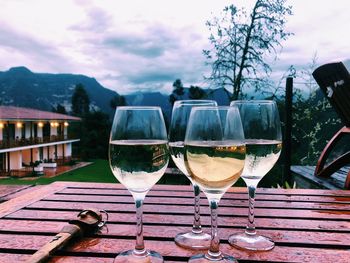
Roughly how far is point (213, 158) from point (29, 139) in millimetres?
28163

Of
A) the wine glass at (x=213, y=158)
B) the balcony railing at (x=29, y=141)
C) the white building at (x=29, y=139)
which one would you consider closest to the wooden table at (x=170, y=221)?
the wine glass at (x=213, y=158)

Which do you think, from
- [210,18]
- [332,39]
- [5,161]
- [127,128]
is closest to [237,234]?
[127,128]

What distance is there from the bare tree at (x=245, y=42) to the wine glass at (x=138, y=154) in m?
7.93

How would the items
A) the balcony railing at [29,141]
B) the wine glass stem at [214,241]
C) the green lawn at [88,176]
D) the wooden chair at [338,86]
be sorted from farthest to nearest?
the balcony railing at [29,141]
the green lawn at [88,176]
the wooden chair at [338,86]
the wine glass stem at [214,241]

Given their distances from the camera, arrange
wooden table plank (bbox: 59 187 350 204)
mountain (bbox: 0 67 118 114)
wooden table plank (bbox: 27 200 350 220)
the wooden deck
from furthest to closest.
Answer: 1. mountain (bbox: 0 67 118 114)
2. the wooden deck
3. wooden table plank (bbox: 59 187 350 204)
4. wooden table plank (bbox: 27 200 350 220)

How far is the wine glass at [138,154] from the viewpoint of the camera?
669mm

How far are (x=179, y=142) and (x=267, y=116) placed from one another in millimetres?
231

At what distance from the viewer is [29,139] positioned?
26.2 meters

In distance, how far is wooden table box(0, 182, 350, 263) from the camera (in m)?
0.71

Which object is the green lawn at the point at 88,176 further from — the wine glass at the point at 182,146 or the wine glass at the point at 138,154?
the wine glass at the point at 138,154

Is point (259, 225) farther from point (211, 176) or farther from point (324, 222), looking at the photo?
point (211, 176)

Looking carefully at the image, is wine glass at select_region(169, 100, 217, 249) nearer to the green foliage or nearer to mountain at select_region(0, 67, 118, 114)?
the green foliage

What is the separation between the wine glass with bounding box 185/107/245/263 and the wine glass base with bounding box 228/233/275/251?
0.09 meters

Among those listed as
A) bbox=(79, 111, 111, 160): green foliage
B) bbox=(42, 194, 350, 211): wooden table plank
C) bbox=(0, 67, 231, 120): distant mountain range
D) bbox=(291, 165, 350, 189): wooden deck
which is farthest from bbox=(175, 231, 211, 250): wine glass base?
bbox=(0, 67, 231, 120): distant mountain range
